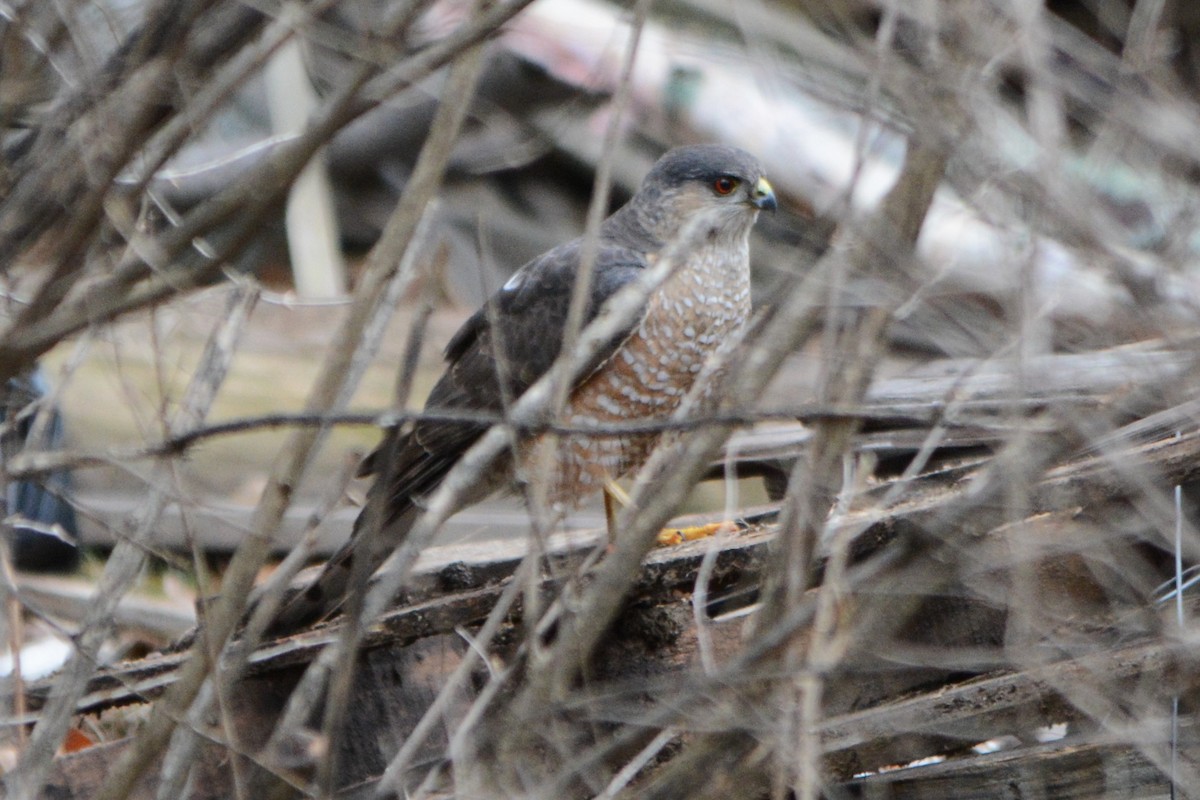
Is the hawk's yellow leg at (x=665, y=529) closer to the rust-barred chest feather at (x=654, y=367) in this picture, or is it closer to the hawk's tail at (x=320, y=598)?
the rust-barred chest feather at (x=654, y=367)

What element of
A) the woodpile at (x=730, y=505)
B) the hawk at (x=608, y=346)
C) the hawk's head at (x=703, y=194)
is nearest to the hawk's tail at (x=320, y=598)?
the woodpile at (x=730, y=505)

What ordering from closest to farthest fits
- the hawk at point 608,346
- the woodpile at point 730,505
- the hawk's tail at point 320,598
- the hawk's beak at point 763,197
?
the woodpile at point 730,505
the hawk's tail at point 320,598
the hawk at point 608,346
the hawk's beak at point 763,197

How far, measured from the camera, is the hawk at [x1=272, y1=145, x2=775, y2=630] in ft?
14.4

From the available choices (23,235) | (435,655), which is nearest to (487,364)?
(435,655)

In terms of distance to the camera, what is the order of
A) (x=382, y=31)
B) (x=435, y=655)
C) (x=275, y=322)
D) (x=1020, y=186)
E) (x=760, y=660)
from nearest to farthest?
(x=760, y=660)
(x=382, y=31)
(x=1020, y=186)
(x=435, y=655)
(x=275, y=322)

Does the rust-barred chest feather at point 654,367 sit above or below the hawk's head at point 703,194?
below

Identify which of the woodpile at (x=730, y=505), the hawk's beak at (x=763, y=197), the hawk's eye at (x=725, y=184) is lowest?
the woodpile at (x=730, y=505)

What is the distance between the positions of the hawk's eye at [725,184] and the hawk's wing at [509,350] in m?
0.32

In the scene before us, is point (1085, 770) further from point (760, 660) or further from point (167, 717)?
point (167, 717)

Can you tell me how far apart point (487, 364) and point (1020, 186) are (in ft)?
7.05

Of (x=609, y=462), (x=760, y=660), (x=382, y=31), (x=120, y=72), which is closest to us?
(x=760, y=660)

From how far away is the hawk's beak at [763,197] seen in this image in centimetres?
464

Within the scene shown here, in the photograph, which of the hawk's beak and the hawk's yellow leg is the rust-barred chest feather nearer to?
the hawk's yellow leg

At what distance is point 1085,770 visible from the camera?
292cm
